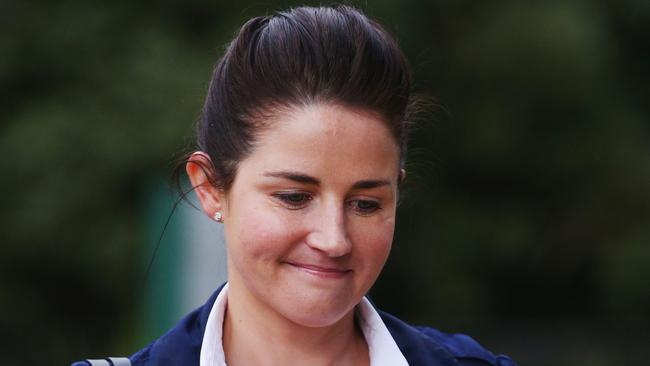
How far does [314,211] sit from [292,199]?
0.05 meters

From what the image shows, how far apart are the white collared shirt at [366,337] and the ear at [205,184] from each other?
0.62 feet

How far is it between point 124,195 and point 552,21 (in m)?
3.26

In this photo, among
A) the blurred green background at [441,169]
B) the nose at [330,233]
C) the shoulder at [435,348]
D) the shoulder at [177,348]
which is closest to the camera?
the nose at [330,233]

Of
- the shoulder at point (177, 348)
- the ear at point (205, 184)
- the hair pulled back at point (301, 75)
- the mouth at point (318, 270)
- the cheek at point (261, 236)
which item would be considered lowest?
the shoulder at point (177, 348)

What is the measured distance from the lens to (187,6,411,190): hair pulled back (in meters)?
2.01

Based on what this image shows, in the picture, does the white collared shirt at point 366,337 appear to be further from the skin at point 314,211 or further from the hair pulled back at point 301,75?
the hair pulled back at point 301,75

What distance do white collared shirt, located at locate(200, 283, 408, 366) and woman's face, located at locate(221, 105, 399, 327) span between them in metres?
0.15

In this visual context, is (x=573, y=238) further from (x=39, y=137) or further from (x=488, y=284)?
(x=39, y=137)

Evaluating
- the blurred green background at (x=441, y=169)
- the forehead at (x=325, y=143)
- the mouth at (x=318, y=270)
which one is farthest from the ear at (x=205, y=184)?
the blurred green background at (x=441, y=169)

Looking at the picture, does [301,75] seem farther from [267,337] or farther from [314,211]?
[267,337]

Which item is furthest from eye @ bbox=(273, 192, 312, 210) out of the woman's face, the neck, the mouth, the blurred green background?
the blurred green background

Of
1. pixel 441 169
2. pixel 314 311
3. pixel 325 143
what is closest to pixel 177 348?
pixel 314 311

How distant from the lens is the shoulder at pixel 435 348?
87.8 inches

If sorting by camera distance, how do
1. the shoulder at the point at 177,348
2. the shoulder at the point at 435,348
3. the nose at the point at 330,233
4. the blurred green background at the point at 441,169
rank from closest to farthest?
the nose at the point at 330,233, the shoulder at the point at 177,348, the shoulder at the point at 435,348, the blurred green background at the point at 441,169
